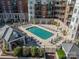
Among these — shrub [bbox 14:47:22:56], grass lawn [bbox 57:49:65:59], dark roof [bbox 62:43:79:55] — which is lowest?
grass lawn [bbox 57:49:65:59]

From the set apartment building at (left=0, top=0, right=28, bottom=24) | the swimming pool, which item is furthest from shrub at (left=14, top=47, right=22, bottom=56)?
apartment building at (left=0, top=0, right=28, bottom=24)

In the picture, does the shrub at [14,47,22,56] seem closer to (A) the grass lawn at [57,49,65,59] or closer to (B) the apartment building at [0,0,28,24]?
(A) the grass lawn at [57,49,65,59]

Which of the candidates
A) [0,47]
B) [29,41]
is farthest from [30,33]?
[0,47]

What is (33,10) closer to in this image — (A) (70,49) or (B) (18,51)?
(B) (18,51)

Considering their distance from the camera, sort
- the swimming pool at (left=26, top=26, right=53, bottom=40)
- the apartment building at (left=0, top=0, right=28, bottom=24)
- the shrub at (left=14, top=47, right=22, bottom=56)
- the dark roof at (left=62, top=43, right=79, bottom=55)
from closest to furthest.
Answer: the dark roof at (left=62, top=43, right=79, bottom=55)
the shrub at (left=14, top=47, right=22, bottom=56)
the swimming pool at (left=26, top=26, right=53, bottom=40)
the apartment building at (left=0, top=0, right=28, bottom=24)

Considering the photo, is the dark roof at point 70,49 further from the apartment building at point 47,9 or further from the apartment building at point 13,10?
the apartment building at point 13,10

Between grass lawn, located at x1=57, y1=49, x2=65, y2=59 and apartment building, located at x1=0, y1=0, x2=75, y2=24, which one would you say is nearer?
grass lawn, located at x1=57, y1=49, x2=65, y2=59

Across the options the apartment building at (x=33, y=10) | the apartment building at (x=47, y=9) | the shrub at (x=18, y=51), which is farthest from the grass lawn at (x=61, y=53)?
the apartment building at (x=47, y=9)
